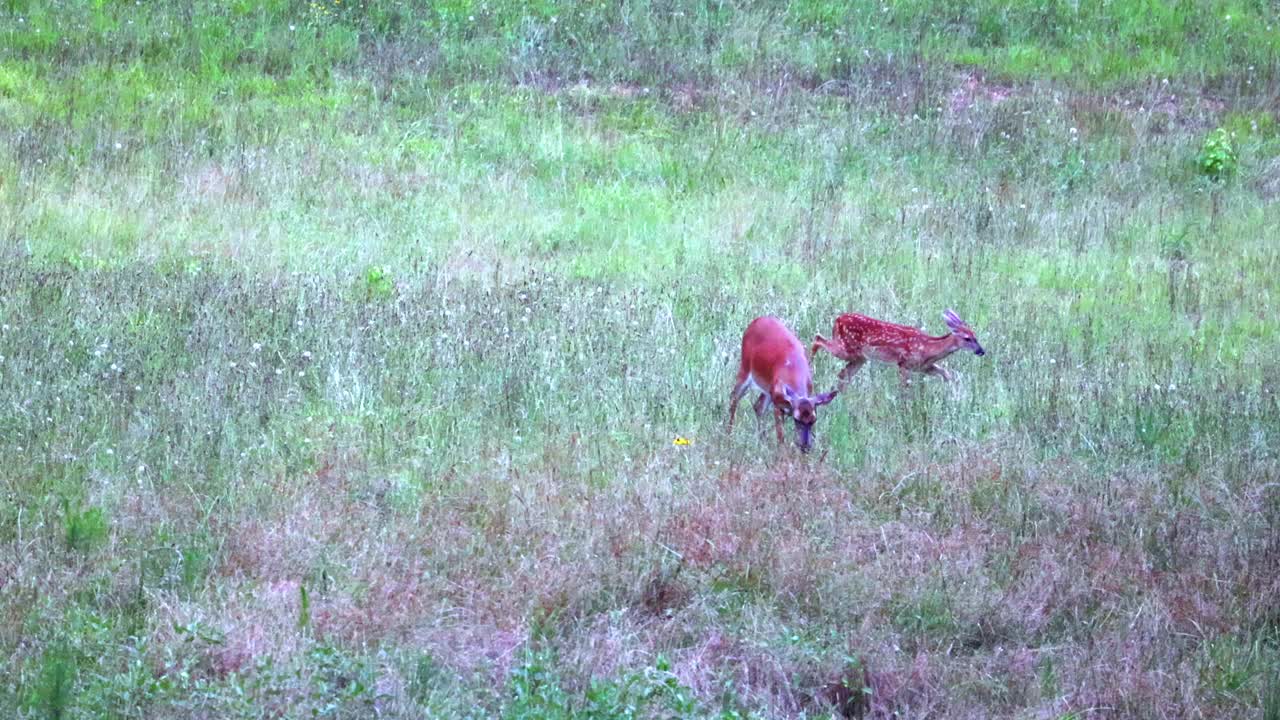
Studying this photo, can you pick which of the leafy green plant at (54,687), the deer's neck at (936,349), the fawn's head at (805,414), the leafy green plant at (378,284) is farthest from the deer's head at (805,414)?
the leafy green plant at (54,687)

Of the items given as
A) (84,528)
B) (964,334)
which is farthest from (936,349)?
(84,528)

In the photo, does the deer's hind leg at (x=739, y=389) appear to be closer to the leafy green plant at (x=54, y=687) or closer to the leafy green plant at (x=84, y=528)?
the leafy green plant at (x=84, y=528)

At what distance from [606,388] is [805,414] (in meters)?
1.22

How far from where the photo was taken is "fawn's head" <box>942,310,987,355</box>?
9273 mm

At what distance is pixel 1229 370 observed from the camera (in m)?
9.23

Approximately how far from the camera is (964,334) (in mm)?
9312

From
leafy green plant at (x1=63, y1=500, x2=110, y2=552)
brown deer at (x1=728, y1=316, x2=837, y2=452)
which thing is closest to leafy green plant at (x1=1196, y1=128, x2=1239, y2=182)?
brown deer at (x1=728, y1=316, x2=837, y2=452)

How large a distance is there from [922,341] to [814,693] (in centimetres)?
410

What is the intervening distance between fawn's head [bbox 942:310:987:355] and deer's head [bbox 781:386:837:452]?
1.95m

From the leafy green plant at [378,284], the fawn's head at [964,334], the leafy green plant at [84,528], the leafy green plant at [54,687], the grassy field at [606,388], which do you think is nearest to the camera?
the leafy green plant at [54,687]

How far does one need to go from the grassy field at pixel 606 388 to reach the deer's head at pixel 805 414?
14cm

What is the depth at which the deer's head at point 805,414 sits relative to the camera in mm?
7557

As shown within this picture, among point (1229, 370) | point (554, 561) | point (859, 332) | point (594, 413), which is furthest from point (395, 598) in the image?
point (1229, 370)

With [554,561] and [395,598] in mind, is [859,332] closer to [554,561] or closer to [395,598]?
[554,561]
